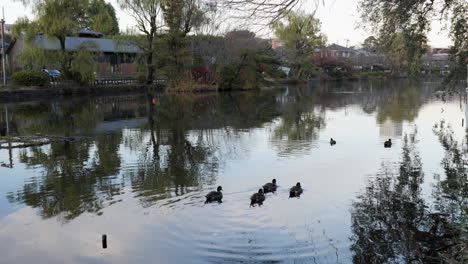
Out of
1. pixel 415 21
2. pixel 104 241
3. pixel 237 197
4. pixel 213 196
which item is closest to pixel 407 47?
pixel 415 21

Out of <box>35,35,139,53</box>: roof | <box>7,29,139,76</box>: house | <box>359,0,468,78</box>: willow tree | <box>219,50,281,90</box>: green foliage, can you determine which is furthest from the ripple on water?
<box>7,29,139,76</box>: house

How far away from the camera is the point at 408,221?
8453mm

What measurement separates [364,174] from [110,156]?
8158 millimetres

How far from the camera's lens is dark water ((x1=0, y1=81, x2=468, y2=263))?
753 cm

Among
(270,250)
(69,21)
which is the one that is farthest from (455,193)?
(69,21)

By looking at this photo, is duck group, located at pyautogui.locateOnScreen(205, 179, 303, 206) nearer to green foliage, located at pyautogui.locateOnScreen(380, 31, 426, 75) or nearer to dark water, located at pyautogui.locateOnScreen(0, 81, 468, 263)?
dark water, located at pyautogui.locateOnScreen(0, 81, 468, 263)

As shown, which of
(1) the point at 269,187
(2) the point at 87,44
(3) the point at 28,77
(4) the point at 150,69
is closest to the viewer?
(1) the point at 269,187

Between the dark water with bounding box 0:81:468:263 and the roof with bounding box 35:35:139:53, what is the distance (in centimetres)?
2220

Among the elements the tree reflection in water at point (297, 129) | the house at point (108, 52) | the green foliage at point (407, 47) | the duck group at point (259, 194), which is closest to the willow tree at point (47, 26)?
the house at point (108, 52)

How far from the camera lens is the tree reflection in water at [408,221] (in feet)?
23.2

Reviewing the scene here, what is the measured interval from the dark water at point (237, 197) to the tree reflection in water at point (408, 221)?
31mm

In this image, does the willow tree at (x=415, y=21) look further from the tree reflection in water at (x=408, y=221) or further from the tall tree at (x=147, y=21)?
the tall tree at (x=147, y=21)

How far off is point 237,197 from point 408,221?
12.0 ft

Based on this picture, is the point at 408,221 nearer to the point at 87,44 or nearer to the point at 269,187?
the point at 269,187
